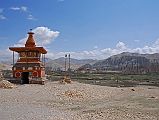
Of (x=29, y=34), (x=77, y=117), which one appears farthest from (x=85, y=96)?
(x=29, y=34)

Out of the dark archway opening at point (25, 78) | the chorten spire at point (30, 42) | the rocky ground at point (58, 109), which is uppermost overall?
the chorten spire at point (30, 42)

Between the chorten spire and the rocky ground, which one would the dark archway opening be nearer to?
the chorten spire

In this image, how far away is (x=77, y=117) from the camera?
1923cm

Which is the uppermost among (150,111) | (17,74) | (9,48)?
(9,48)

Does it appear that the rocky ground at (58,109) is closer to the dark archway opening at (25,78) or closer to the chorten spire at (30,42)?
the dark archway opening at (25,78)

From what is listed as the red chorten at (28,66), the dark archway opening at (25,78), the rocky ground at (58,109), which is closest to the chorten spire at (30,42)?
the red chorten at (28,66)

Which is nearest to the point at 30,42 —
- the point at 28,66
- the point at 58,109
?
the point at 28,66

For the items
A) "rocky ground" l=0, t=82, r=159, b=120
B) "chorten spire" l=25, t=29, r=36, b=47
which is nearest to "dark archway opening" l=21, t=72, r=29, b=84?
"chorten spire" l=25, t=29, r=36, b=47

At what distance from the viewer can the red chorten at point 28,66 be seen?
134 ft

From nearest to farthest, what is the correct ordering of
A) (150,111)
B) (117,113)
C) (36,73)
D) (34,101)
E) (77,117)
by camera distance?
(77,117) → (117,113) → (150,111) → (34,101) → (36,73)

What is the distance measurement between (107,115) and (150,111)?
13.4ft

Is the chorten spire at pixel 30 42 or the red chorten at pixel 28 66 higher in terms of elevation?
the chorten spire at pixel 30 42

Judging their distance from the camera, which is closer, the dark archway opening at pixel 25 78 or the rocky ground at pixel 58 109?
the rocky ground at pixel 58 109

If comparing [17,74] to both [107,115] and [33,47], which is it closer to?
[33,47]
